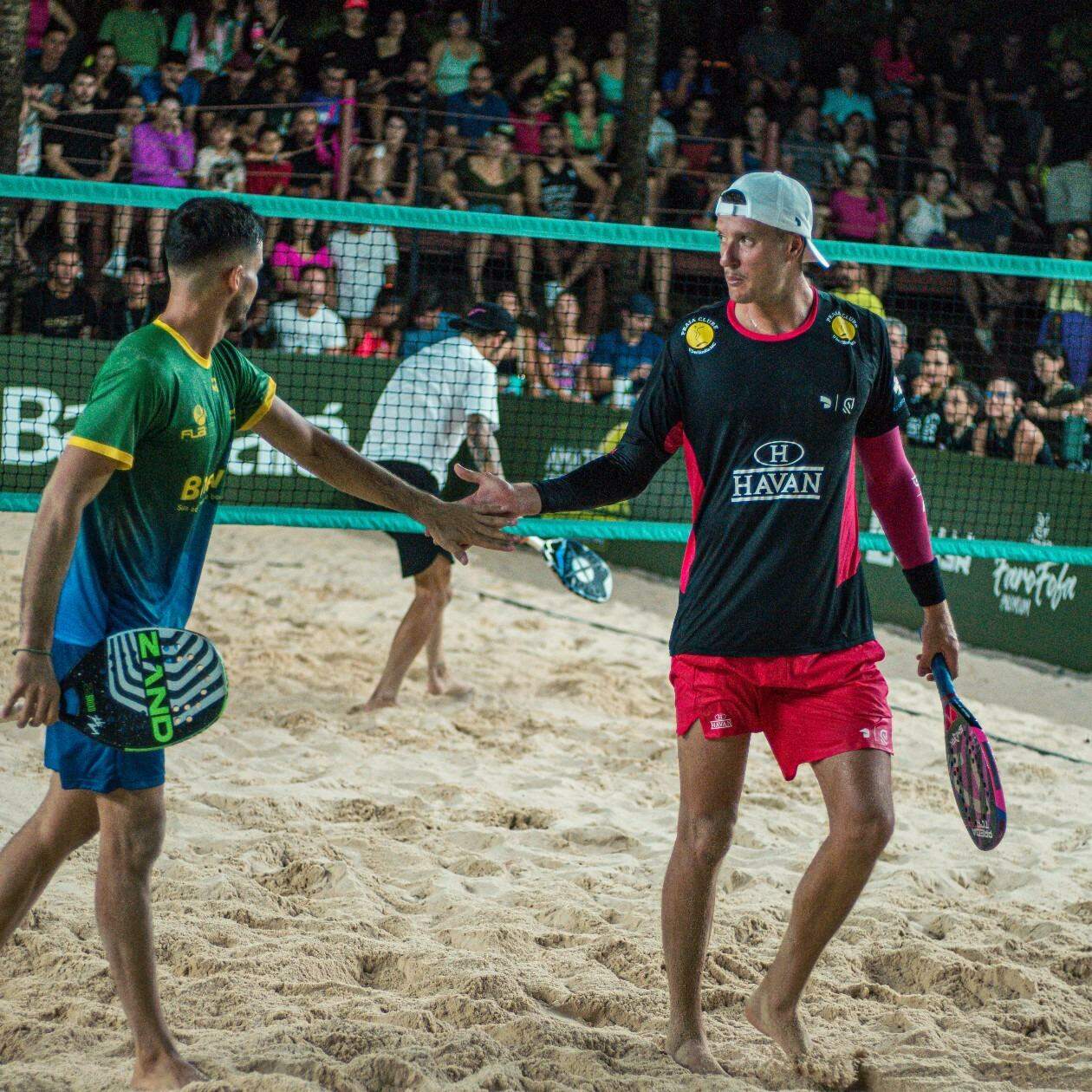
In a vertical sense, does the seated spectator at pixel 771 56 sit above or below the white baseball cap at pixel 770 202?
above

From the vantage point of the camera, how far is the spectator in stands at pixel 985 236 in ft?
39.0

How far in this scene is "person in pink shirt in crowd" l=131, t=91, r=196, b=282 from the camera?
10844 millimetres

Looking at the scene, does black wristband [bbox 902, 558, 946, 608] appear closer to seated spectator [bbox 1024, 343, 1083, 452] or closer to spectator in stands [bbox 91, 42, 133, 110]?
seated spectator [bbox 1024, 343, 1083, 452]

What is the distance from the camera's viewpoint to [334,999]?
3.63 metres

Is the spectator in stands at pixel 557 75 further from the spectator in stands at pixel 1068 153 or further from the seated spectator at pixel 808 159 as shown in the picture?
the spectator in stands at pixel 1068 153

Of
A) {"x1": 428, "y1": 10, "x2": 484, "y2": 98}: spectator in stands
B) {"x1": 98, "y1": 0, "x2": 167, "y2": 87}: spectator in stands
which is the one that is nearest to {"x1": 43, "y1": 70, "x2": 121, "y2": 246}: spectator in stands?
{"x1": 98, "y1": 0, "x2": 167, "y2": 87}: spectator in stands

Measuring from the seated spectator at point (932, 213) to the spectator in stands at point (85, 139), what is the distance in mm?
7016

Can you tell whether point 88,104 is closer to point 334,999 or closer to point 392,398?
point 392,398

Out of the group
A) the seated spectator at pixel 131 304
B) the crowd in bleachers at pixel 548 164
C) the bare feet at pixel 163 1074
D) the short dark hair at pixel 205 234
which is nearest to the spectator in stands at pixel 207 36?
the crowd in bleachers at pixel 548 164

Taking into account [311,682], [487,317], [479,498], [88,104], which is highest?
[88,104]

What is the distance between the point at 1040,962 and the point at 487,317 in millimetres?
3984

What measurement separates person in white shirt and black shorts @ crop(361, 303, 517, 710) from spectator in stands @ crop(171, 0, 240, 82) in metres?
6.30

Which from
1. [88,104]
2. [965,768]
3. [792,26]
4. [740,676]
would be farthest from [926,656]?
[792,26]

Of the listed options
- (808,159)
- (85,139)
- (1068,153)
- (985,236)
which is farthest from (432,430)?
(1068,153)
